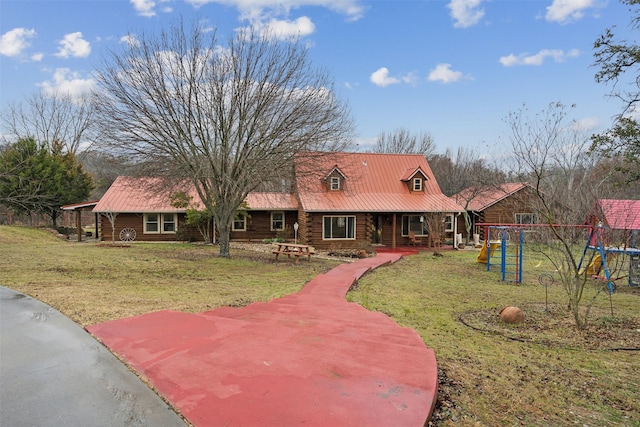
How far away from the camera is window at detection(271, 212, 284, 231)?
26.2m

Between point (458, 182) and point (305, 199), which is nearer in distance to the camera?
point (305, 199)

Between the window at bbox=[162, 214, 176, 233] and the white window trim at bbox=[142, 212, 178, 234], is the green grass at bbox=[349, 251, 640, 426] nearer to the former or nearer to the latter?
the white window trim at bbox=[142, 212, 178, 234]

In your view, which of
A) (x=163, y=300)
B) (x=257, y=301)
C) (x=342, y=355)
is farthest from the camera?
(x=257, y=301)

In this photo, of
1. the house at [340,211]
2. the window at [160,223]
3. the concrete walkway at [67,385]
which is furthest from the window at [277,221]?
the concrete walkway at [67,385]

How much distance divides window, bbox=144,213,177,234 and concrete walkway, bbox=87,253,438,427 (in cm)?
1970

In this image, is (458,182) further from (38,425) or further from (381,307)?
(38,425)

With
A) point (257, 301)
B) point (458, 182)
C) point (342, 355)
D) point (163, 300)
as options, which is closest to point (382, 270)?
point (257, 301)

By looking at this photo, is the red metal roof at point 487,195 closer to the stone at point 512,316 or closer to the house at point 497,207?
the house at point 497,207

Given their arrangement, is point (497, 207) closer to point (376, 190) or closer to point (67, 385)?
point (376, 190)

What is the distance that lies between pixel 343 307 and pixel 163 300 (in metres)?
3.72

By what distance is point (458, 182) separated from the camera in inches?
1517

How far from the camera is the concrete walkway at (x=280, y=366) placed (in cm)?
339

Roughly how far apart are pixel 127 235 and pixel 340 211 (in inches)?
530

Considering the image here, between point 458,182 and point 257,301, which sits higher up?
point 458,182
